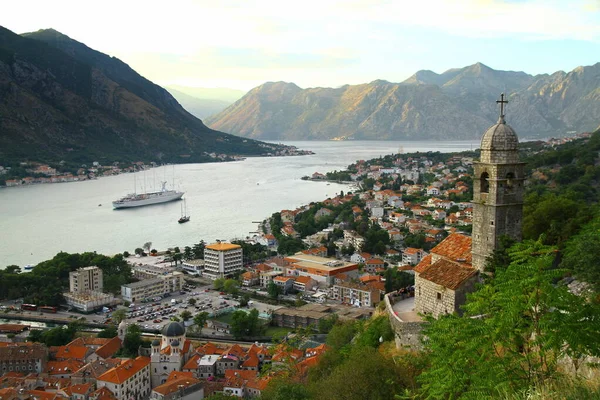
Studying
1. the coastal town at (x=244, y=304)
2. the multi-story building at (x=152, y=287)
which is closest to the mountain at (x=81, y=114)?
the coastal town at (x=244, y=304)

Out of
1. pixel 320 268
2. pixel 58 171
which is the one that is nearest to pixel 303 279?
pixel 320 268

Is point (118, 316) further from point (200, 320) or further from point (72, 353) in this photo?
point (72, 353)

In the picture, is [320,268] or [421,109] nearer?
[320,268]

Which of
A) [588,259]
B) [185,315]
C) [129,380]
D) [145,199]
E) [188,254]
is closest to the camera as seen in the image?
[588,259]

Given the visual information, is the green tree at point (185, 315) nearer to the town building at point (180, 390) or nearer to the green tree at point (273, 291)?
the green tree at point (273, 291)

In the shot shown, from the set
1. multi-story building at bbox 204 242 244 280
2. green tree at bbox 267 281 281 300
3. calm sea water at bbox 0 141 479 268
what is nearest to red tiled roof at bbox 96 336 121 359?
green tree at bbox 267 281 281 300

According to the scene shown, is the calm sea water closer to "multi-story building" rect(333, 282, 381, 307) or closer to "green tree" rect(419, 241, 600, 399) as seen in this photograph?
"multi-story building" rect(333, 282, 381, 307)
